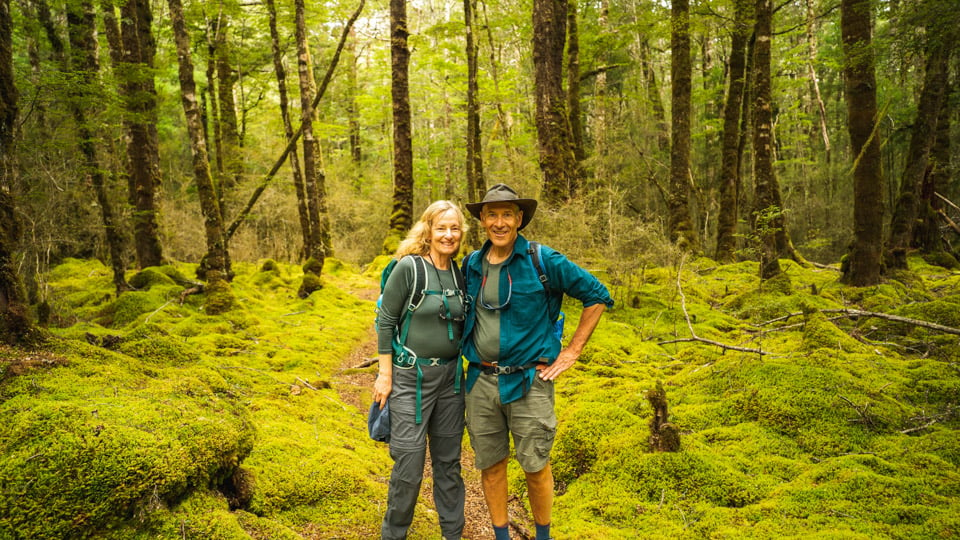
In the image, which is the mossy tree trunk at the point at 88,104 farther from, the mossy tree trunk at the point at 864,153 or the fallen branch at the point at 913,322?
the mossy tree trunk at the point at 864,153

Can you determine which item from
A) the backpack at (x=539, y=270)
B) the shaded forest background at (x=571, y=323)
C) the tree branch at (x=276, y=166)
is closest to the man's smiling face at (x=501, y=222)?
the backpack at (x=539, y=270)

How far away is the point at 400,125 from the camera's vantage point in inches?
577

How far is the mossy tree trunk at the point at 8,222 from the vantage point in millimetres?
3232

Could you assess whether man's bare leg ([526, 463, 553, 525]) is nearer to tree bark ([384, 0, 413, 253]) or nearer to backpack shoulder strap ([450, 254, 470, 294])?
backpack shoulder strap ([450, 254, 470, 294])

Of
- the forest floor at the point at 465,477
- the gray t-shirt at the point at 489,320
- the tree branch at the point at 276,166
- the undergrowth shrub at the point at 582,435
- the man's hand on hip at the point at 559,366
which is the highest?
the tree branch at the point at 276,166

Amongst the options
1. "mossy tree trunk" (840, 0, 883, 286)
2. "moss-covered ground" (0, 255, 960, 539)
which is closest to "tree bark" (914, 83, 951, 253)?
"mossy tree trunk" (840, 0, 883, 286)

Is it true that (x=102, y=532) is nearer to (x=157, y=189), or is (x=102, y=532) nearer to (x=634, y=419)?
(x=634, y=419)

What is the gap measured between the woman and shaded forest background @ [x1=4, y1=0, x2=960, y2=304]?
3.02 meters

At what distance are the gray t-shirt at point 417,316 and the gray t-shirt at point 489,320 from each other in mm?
187

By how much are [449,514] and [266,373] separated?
3610mm

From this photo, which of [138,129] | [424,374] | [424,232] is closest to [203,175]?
[138,129]

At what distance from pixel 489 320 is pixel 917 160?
10793 mm

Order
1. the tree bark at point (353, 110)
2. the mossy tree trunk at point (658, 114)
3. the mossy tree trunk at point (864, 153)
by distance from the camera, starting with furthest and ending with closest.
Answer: the tree bark at point (353, 110) < the mossy tree trunk at point (658, 114) < the mossy tree trunk at point (864, 153)

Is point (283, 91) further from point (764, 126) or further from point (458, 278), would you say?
point (458, 278)
